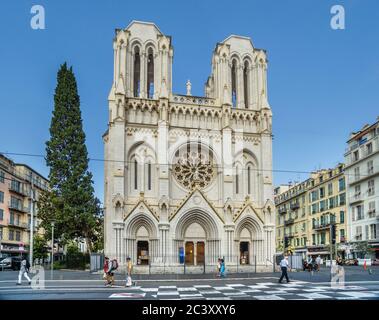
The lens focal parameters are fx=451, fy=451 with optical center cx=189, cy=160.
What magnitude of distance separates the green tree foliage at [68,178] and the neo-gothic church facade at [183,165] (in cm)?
265

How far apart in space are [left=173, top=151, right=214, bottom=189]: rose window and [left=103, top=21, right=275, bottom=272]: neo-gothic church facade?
0.11m

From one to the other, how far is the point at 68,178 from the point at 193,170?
13685 millimetres

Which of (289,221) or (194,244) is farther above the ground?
(289,221)

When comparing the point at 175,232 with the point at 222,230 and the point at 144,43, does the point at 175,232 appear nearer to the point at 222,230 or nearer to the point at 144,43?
the point at 222,230

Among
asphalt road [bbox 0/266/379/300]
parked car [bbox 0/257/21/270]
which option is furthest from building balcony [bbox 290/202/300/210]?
asphalt road [bbox 0/266/379/300]

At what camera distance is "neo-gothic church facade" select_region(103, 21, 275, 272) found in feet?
146

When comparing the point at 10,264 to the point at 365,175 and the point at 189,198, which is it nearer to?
the point at 189,198

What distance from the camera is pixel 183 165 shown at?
47594 mm

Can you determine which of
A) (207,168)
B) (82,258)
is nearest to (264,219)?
(207,168)

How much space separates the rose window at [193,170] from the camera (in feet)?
156

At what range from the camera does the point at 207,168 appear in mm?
48250

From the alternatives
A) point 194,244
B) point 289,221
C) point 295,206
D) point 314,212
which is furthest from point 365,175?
point 289,221

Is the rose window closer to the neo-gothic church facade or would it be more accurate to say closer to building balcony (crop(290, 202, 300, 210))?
the neo-gothic church facade

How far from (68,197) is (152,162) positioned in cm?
984
